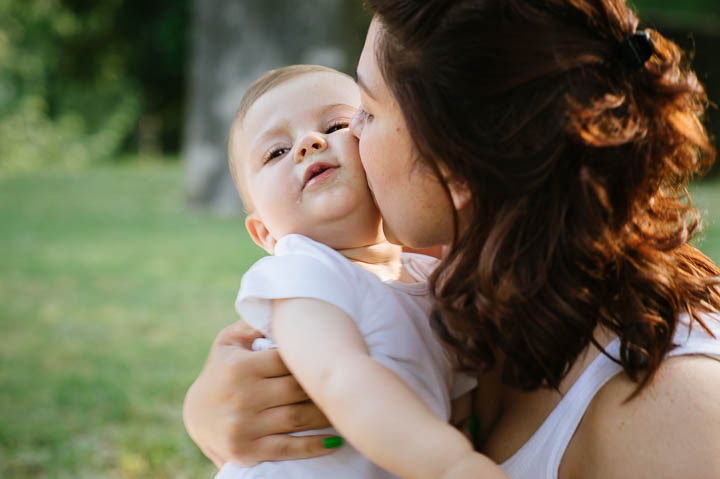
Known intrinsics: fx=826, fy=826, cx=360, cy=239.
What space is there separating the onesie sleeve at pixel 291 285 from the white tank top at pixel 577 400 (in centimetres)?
43

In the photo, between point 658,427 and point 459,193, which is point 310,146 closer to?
point 459,193

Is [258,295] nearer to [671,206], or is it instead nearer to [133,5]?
[671,206]

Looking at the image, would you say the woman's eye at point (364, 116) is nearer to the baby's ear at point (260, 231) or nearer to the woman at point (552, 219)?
the woman at point (552, 219)

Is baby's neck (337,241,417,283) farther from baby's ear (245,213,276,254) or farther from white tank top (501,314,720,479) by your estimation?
white tank top (501,314,720,479)

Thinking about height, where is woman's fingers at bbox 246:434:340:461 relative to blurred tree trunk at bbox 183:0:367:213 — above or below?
above

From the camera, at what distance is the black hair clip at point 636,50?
4.51 feet

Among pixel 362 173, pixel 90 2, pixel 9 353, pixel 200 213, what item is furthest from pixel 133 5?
pixel 362 173

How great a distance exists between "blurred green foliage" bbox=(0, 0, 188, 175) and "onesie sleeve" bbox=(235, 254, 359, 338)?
60.9ft

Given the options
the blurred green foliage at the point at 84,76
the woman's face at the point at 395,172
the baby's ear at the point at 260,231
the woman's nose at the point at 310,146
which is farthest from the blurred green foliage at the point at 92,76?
the woman's face at the point at 395,172

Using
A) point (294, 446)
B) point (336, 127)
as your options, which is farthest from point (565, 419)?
point (336, 127)

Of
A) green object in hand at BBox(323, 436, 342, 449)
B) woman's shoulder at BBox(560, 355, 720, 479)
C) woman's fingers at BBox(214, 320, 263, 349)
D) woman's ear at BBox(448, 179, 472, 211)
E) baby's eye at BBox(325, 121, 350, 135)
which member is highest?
baby's eye at BBox(325, 121, 350, 135)

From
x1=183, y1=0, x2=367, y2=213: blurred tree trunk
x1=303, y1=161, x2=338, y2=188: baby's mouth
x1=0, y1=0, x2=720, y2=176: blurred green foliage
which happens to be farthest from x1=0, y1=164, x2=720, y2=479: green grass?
x1=0, y1=0, x2=720, y2=176: blurred green foliage

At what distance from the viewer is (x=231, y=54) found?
1073 cm

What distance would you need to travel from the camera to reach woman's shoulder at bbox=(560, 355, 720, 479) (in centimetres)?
139
